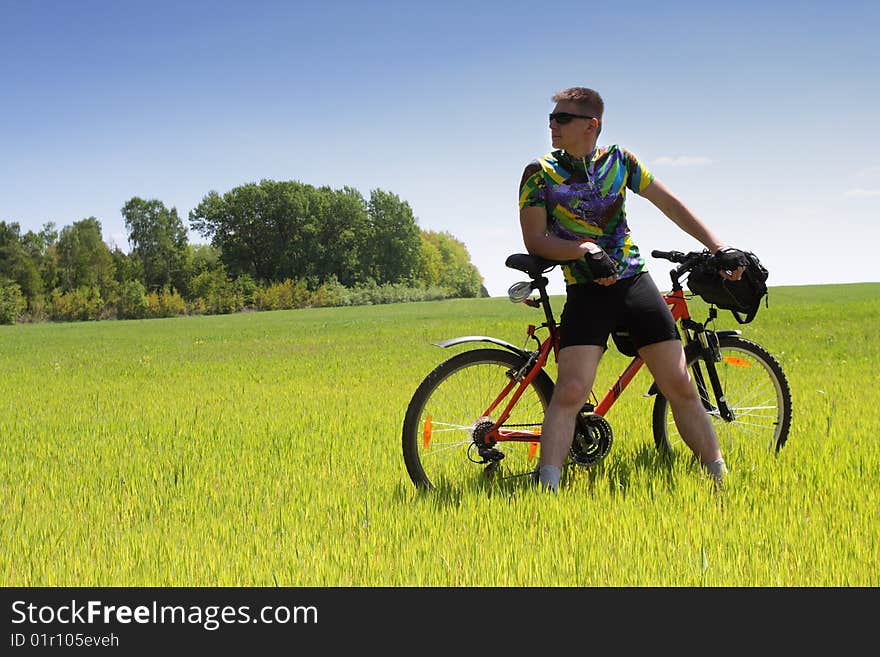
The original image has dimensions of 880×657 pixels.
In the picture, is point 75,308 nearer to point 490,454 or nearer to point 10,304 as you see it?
point 10,304

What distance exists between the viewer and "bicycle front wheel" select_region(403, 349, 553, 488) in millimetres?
4605

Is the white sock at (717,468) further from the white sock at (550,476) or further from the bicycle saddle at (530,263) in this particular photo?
the bicycle saddle at (530,263)

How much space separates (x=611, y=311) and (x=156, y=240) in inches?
3786

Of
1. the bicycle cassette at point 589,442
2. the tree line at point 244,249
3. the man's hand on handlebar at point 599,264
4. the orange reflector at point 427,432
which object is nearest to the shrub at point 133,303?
the tree line at point 244,249

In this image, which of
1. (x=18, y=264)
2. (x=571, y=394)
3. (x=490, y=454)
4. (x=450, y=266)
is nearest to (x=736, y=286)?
(x=571, y=394)

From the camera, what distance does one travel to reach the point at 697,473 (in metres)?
5.02

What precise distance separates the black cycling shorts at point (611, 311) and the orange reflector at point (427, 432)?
891 millimetres

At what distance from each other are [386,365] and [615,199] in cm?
980

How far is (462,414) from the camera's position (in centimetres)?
475

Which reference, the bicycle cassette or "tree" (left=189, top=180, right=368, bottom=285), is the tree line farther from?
the bicycle cassette
